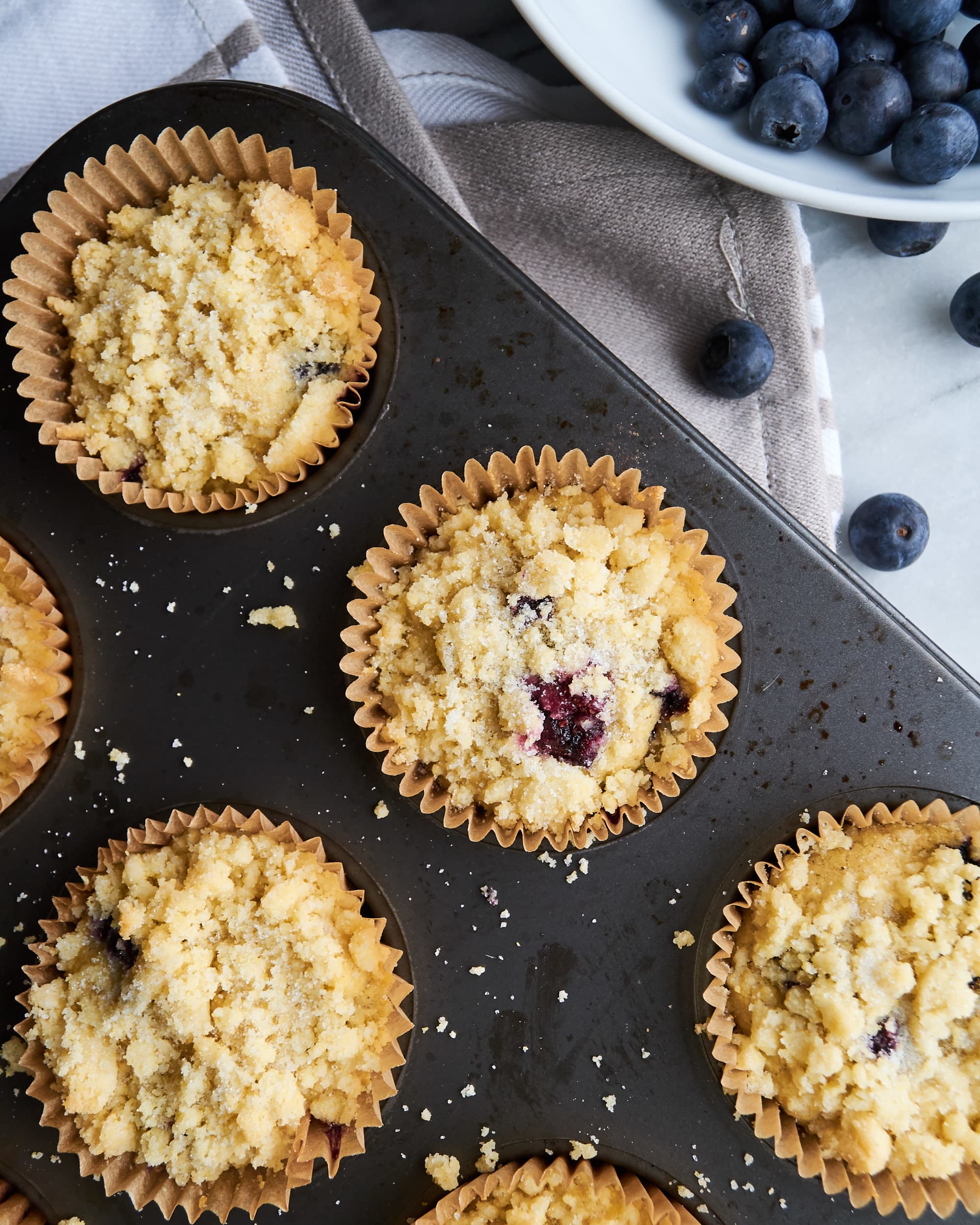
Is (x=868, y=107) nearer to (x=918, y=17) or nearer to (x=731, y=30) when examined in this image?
(x=918, y=17)

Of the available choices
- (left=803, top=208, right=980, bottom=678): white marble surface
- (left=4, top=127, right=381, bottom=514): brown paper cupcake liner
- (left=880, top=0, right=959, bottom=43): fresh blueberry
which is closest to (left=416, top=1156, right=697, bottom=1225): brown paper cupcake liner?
(left=4, top=127, right=381, bottom=514): brown paper cupcake liner

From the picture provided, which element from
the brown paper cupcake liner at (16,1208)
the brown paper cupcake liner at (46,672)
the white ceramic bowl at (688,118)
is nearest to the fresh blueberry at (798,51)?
the white ceramic bowl at (688,118)

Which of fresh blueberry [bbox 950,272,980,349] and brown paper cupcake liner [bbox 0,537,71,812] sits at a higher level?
brown paper cupcake liner [bbox 0,537,71,812]

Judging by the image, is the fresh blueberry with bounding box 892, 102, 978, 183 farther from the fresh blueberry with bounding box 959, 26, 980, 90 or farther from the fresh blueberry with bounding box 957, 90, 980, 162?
the fresh blueberry with bounding box 959, 26, 980, 90

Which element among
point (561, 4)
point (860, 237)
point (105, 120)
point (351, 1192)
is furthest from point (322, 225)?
point (351, 1192)

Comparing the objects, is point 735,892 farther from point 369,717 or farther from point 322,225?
point 322,225

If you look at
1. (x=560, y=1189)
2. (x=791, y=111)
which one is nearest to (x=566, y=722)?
(x=560, y=1189)

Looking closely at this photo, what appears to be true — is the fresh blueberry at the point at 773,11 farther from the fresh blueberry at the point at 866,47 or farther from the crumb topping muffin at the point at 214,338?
the crumb topping muffin at the point at 214,338
